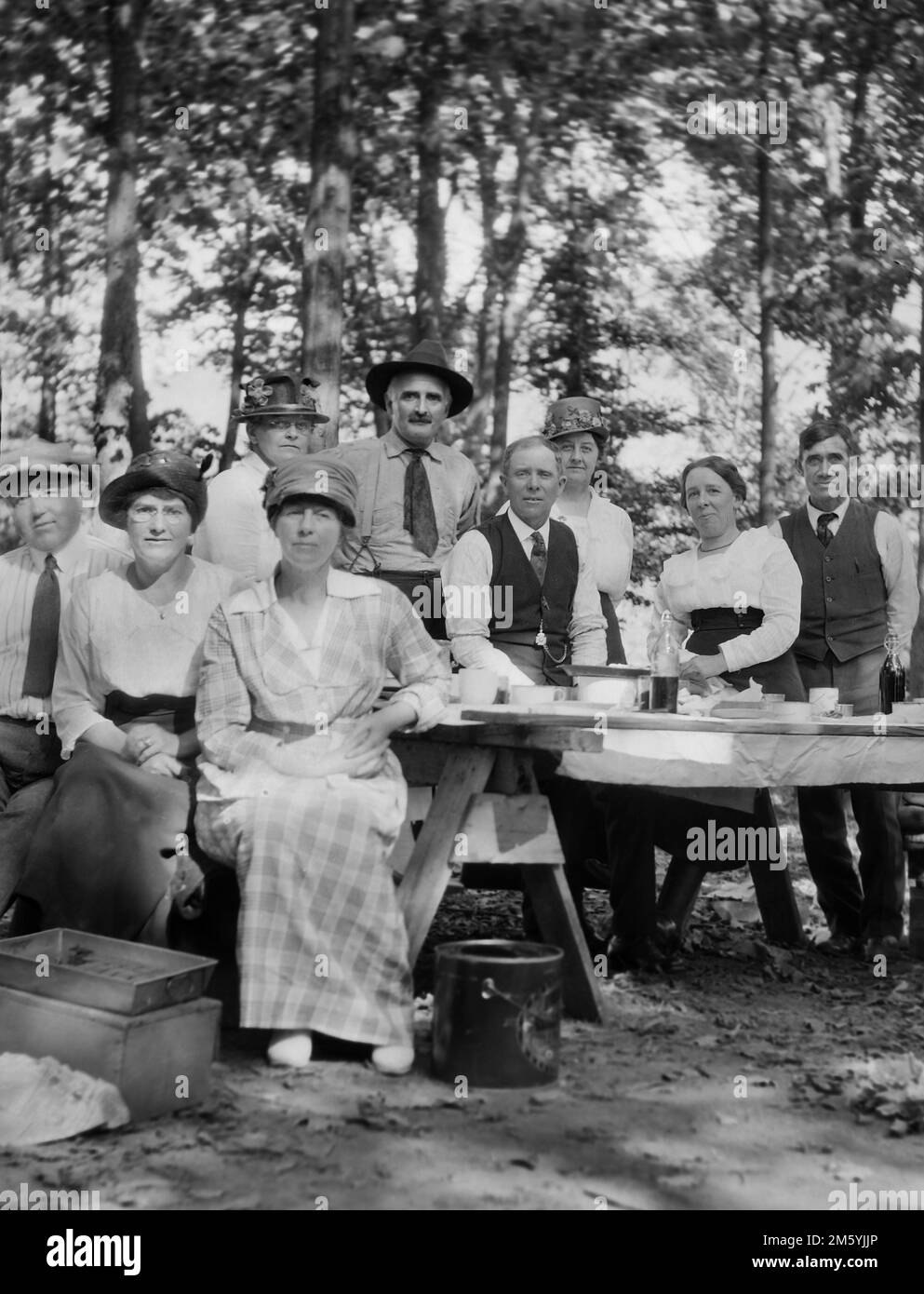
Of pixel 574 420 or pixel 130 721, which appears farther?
pixel 574 420

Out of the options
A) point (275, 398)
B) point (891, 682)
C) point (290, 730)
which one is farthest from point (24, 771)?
point (891, 682)

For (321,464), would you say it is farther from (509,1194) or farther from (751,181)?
(751,181)

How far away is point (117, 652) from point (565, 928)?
1659 millimetres

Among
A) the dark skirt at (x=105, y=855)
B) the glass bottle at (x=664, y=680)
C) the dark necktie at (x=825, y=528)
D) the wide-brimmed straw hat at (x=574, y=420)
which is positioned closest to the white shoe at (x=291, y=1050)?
the dark skirt at (x=105, y=855)

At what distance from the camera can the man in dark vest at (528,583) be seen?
542cm

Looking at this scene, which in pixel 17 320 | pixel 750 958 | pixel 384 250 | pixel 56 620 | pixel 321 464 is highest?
pixel 384 250

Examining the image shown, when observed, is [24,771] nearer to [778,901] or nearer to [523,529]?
[523,529]

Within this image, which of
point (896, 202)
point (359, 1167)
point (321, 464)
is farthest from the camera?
point (896, 202)

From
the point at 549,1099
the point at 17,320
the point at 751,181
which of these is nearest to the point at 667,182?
the point at 751,181

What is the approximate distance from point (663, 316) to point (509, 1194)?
16.5 metres

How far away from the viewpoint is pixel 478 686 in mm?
4637

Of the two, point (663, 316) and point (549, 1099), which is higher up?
point (663, 316)
